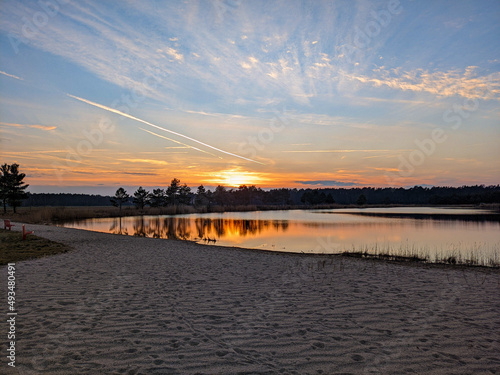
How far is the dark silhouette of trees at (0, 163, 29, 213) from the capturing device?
5219 cm

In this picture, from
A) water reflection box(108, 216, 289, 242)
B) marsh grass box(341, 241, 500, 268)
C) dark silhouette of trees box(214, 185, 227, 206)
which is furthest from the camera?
dark silhouette of trees box(214, 185, 227, 206)

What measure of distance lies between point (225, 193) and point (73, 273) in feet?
374

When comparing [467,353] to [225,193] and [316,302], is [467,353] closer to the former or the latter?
[316,302]

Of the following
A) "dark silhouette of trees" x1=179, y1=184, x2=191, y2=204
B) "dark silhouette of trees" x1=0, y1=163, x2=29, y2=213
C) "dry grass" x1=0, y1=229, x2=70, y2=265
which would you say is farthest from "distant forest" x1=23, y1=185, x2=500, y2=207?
"dry grass" x1=0, y1=229, x2=70, y2=265

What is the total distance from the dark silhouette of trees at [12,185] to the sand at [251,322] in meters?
54.3

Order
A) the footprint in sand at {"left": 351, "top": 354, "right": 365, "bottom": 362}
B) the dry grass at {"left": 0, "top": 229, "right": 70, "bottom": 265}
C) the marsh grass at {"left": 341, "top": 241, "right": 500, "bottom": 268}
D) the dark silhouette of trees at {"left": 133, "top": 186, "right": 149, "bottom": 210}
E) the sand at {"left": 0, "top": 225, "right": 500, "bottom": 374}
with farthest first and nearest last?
the dark silhouette of trees at {"left": 133, "top": 186, "right": 149, "bottom": 210} → the marsh grass at {"left": 341, "top": 241, "right": 500, "bottom": 268} → the dry grass at {"left": 0, "top": 229, "right": 70, "bottom": 265} → the footprint in sand at {"left": 351, "top": 354, "right": 365, "bottom": 362} → the sand at {"left": 0, "top": 225, "right": 500, "bottom": 374}

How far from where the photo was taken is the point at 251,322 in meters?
6.02

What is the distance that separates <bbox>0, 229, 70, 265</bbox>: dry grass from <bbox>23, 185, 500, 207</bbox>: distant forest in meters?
66.5

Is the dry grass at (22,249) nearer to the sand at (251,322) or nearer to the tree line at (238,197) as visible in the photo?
the sand at (251,322)

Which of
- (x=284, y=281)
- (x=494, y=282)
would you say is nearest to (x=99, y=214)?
(x=284, y=281)

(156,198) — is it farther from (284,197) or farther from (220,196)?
(284,197)

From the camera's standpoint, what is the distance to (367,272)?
11.3m

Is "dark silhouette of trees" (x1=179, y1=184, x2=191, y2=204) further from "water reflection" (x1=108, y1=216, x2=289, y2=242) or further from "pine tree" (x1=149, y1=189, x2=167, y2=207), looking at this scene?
"water reflection" (x1=108, y1=216, x2=289, y2=242)

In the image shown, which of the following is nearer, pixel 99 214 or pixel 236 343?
pixel 236 343
